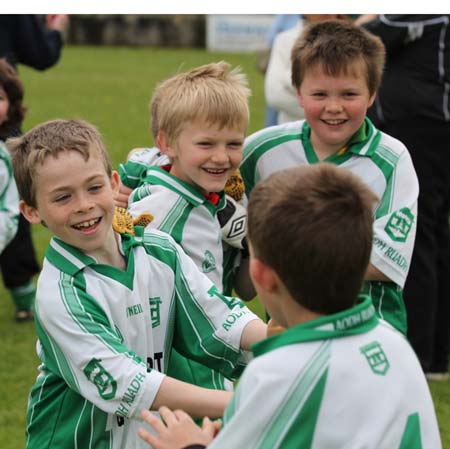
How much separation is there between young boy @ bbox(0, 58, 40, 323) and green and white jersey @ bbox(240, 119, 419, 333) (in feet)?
6.77

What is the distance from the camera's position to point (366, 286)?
3.81m

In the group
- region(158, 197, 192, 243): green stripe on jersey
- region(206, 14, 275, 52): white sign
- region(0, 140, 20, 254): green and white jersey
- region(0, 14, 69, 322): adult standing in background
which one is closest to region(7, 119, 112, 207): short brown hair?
region(158, 197, 192, 243): green stripe on jersey

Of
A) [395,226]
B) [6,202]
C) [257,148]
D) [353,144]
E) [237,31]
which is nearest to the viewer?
[395,226]

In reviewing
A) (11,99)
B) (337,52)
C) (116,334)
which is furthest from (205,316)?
(11,99)

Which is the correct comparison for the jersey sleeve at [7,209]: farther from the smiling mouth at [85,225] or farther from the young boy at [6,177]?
the smiling mouth at [85,225]

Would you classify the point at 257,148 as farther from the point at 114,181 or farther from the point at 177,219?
the point at 114,181

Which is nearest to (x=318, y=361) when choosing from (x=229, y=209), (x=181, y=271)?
(x=181, y=271)

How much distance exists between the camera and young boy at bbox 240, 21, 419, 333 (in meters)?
3.73

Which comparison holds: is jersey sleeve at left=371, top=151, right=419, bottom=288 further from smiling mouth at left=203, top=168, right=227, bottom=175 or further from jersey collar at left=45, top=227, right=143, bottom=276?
jersey collar at left=45, top=227, right=143, bottom=276

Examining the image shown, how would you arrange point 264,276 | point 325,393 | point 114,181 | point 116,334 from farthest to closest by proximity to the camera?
point 114,181 < point 116,334 < point 264,276 < point 325,393

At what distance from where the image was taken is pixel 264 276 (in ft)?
7.78

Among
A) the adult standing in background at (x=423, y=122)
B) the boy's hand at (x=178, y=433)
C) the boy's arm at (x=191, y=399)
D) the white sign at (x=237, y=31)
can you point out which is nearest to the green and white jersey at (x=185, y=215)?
the boy's arm at (x=191, y=399)

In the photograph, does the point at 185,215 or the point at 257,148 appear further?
the point at 257,148

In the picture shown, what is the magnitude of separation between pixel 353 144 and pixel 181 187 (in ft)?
2.27
